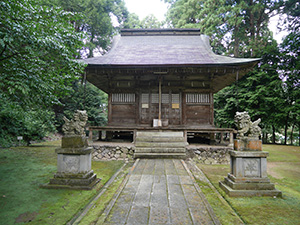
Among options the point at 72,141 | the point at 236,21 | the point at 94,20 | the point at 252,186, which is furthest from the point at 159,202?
the point at 94,20

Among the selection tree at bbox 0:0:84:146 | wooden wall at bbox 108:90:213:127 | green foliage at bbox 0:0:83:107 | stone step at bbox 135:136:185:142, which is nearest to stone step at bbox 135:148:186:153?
stone step at bbox 135:136:185:142

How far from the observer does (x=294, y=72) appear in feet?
41.5

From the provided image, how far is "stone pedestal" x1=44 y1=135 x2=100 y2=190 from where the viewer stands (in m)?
3.91

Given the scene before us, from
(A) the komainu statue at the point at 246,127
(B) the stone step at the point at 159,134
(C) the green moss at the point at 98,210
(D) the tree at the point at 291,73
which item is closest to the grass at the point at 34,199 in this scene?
(C) the green moss at the point at 98,210

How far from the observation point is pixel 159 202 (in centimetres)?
304

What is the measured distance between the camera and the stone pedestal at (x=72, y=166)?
3910mm

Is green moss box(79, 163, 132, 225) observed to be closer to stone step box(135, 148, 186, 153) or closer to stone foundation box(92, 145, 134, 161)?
stone step box(135, 148, 186, 153)

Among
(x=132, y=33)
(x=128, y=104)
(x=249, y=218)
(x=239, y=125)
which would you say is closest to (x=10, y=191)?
(x=249, y=218)

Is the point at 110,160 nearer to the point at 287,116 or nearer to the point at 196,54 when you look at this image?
the point at 196,54

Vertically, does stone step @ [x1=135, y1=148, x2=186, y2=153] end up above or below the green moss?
above

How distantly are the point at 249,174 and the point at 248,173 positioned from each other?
0.03m

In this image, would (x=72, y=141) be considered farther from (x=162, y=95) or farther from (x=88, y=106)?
(x=88, y=106)

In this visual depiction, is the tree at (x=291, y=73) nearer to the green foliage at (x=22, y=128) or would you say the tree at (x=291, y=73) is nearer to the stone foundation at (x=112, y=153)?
the stone foundation at (x=112, y=153)

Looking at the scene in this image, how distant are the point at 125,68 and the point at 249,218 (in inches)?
285
